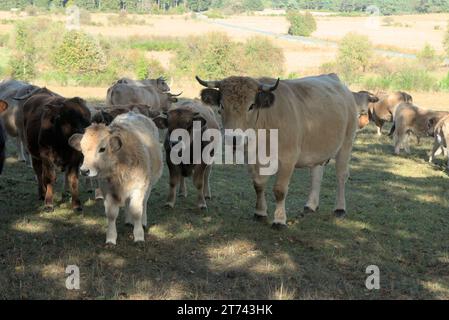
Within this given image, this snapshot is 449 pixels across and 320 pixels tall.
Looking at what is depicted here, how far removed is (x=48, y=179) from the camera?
8961 mm

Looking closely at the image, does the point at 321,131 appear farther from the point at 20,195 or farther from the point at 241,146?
the point at 20,195

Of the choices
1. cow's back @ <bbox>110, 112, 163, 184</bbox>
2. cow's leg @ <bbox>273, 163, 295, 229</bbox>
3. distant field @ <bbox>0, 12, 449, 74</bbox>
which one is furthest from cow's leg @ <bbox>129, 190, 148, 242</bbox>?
distant field @ <bbox>0, 12, 449, 74</bbox>

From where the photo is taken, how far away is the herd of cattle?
7.21 metres

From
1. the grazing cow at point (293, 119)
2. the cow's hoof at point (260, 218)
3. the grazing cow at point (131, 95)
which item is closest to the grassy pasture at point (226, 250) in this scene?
the cow's hoof at point (260, 218)

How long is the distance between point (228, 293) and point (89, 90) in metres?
31.9

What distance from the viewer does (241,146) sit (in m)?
7.67

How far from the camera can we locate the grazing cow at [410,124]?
17516mm

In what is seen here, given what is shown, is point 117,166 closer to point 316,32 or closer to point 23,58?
point 23,58

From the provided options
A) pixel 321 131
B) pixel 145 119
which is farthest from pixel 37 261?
pixel 321 131

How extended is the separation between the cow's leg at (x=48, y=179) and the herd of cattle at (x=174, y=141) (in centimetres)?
2

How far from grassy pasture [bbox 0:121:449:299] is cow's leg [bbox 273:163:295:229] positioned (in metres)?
0.19

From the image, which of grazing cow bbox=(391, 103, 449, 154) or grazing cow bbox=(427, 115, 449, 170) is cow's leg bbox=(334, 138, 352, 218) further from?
grazing cow bbox=(391, 103, 449, 154)

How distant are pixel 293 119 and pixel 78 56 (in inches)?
1576

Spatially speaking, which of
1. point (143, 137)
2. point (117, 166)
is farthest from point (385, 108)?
point (117, 166)
